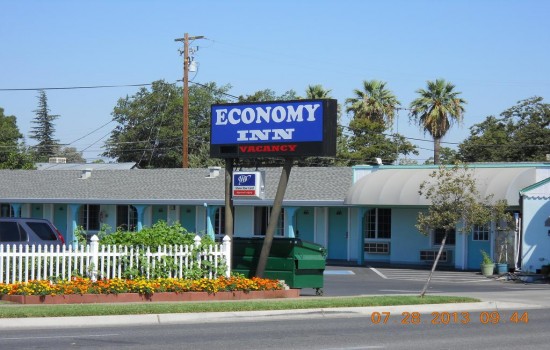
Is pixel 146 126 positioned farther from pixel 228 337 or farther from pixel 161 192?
pixel 228 337

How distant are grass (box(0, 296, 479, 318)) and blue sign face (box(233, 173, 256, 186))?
179 inches

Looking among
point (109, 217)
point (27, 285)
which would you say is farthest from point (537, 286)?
point (109, 217)

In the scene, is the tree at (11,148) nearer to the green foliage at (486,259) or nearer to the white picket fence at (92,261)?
the green foliage at (486,259)

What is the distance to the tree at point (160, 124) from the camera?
82.0 metres

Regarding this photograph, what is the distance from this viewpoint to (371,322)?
59.6 ft

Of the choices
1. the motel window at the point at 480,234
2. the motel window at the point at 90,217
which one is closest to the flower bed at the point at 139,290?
the motel window at the point at 480,234

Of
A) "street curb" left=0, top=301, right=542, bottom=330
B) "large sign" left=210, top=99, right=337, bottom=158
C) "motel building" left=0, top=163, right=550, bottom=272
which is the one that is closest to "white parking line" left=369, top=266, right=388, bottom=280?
"motel building" left=0, top=163, right=550, bottom=272

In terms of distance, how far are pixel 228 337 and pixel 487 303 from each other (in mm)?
9202

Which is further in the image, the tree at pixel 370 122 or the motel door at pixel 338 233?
the tree at pixel 370 122

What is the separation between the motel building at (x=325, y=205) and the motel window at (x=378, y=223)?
1.8 inches

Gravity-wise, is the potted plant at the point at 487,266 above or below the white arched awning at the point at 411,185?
below

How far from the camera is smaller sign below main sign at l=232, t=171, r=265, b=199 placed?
983 inches

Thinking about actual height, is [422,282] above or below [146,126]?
below
